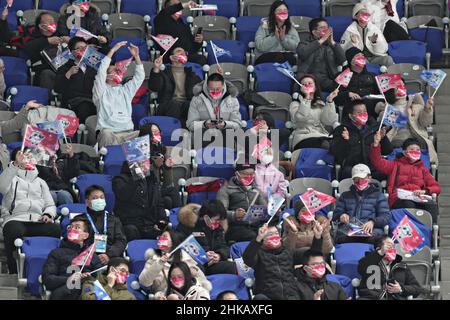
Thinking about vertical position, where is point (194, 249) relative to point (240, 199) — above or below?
below

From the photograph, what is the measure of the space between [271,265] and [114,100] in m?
3.73

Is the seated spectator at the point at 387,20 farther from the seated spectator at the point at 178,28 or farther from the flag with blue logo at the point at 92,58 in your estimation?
the flag with blue logo at the point at 92,58

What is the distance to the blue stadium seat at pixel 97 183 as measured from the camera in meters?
25.0

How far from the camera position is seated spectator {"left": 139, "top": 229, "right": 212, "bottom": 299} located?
76.0 ft

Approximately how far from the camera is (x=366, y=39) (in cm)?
2745

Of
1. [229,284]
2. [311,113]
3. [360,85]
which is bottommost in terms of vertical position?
[229,284]

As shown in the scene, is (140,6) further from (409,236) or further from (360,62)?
(409,236)

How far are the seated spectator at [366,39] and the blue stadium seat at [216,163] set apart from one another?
2643 mm

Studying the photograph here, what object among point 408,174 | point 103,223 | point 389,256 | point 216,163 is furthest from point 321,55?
point 103,223

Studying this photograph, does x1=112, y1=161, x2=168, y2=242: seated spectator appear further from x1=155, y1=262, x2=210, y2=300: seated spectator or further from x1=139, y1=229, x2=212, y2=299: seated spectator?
x1=155, y1=262, x2=210, y2=300: seated spectator

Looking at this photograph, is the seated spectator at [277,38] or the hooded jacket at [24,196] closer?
the hooded jacket at [24,196]

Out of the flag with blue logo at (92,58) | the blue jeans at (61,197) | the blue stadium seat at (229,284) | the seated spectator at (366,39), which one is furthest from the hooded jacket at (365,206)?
the flag with blue logo at (92,58)

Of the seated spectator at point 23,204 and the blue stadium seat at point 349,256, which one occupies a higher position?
the seated spectator at point 23,204
